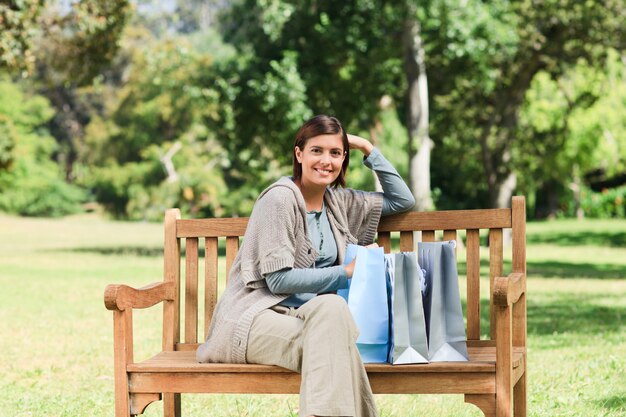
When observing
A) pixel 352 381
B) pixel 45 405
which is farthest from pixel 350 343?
pixel 45 405

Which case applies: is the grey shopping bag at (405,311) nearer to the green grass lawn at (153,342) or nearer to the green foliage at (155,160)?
the green grass lawn at (153,342)

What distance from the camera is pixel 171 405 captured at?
16.4ft

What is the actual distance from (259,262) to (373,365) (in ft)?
2.14

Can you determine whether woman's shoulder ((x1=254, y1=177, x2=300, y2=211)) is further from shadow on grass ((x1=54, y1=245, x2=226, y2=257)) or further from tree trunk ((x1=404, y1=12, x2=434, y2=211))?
shadow on grass ((x1=54, y1=245, x2=226, y2=257))

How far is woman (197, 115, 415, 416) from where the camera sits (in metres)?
3.96

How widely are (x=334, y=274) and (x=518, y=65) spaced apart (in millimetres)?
20968

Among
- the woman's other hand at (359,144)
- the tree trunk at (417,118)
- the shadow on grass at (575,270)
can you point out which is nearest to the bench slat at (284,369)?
the woman's other hand at (359,144)

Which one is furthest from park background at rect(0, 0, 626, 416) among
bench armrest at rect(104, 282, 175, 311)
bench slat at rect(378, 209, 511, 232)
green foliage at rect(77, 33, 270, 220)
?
green foliage at rect(77, 33, 270, 220)

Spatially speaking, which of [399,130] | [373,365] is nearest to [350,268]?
→ [373,365]

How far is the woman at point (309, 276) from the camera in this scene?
3963 mm

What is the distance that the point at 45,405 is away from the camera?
630cm

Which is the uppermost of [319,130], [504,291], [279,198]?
[319,130]

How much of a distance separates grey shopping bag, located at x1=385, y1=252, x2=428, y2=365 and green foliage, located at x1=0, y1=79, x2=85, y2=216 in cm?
4589

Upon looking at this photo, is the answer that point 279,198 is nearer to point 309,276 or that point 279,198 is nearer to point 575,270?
point 309,276
